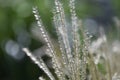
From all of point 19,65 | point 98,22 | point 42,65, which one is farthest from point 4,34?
point 42,65

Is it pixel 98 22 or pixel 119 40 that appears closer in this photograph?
pixel 119 40

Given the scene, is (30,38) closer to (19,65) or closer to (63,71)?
(19,65)

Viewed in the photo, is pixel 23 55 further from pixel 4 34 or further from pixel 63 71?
pixel 63 71

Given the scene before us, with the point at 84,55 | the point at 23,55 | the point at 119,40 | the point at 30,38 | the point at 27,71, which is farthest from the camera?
the point at 30,38

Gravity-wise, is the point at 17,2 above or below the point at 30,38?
above

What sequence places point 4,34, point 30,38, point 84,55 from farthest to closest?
point 4,34
point 30,38
point 84,55

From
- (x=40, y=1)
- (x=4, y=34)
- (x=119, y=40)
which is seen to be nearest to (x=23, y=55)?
(x=4, y=34)

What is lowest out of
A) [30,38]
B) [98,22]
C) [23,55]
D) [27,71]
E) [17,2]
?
[27,71]
